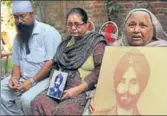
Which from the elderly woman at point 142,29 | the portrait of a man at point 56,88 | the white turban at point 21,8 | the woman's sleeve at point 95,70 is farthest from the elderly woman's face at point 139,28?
the white turban at point 21,8

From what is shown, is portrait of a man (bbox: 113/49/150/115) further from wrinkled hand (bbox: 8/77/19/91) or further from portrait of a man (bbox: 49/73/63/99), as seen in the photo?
wrinkled hand (bbox: 8/77/19/91)

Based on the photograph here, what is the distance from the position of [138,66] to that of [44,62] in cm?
154

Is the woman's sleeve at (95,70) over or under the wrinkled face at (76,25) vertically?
under

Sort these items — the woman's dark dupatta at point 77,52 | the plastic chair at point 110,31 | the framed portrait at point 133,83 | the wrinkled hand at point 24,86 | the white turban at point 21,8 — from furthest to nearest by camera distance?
the plastic chair at point 110,31
the white turban at point 21,8
the wrinkled hand at point 24,86
the woman's dark dupatta at point 77,52
the framed portrait at point 133,83

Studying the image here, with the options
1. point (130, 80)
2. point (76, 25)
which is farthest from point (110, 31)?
point (130, 80)

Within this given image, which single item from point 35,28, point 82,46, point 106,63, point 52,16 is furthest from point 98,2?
point 106,63

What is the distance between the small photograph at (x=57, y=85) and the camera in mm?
3402

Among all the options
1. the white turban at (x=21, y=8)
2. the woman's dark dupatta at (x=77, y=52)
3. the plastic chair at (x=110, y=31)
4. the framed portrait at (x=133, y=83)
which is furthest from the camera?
the plastic chair at (x=110, y=31)

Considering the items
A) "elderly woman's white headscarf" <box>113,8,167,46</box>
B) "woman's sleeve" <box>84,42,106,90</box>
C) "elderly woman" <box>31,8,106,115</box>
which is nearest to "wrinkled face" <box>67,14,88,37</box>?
"elderly woman" <box>31,8,106,115</box>

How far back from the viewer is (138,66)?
8.57ft

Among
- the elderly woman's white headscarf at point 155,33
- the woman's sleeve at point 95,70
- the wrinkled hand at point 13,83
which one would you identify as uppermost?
the elderly woman's white headscarf at point 155,33

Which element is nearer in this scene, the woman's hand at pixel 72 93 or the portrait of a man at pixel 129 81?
the portrait of a man at pixel 129 81

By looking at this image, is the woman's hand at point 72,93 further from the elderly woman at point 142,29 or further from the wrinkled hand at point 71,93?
the elderly woman at point 142,29

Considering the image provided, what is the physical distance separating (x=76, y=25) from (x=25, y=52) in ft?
2.95
